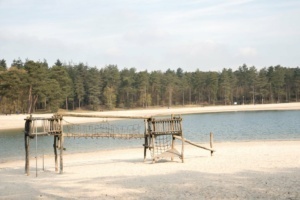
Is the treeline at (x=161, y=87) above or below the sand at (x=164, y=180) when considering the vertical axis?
above

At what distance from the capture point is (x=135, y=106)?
11562 cm

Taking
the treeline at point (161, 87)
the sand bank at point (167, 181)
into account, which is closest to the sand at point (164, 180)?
the sand bank at point (167, 181)

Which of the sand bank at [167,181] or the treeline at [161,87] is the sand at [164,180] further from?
the treeline at [161,87]

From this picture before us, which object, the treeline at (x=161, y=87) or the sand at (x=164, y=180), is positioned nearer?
the sand at (x=164, y=180)

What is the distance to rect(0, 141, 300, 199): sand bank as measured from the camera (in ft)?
39.3

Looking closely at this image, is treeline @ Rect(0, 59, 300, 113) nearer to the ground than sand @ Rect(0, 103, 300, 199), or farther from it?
farther from it

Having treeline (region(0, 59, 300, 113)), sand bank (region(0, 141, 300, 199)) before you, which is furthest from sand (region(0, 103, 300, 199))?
treeline (region(0, 59, 300, 113))

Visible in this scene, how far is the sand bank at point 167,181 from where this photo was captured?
1197 cm

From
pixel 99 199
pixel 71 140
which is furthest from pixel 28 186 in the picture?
pixel 71 140

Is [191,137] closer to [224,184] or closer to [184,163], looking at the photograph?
[184,163]

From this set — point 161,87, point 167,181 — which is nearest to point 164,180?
point 167,181

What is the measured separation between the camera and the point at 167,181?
14.4 meters

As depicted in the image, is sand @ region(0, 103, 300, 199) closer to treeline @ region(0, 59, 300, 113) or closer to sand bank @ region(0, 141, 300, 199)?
sand bank @ region(0, 141, 300, 199)

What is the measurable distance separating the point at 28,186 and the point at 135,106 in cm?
9995
